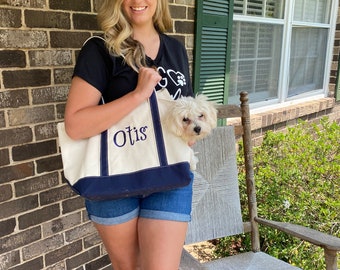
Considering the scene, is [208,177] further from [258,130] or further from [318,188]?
[258,130]

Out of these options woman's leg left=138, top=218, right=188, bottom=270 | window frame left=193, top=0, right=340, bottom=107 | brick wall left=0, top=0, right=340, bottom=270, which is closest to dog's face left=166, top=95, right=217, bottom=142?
woman's leg left=138, top=218, right=188, bottom=270

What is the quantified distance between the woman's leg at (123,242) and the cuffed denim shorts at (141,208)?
0.03 meters

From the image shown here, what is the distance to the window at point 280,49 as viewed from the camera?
376 centimetres

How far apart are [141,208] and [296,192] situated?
5.38ft

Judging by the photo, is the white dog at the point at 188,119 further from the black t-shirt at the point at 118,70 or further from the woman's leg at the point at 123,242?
the woman's leg at the point at 123,242

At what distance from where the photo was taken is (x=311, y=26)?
15.3 ft

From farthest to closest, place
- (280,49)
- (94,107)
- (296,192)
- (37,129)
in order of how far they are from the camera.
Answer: (280,49) < (296,192) < (37,129) < (94,107)

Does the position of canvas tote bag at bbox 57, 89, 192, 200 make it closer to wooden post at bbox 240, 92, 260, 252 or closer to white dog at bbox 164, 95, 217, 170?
white dog at bbox 164, 95, 217, 170

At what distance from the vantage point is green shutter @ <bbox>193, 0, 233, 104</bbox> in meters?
2.78

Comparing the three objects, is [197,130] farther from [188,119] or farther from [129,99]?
[129,99]

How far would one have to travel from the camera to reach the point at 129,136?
132 centimetres

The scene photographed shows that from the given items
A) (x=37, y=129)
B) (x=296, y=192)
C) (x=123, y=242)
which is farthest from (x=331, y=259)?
(x=37, y=129)

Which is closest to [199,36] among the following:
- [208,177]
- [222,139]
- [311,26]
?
[222,139]

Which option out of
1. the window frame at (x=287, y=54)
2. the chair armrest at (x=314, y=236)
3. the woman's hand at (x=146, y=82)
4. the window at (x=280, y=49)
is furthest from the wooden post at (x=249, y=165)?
the window at (x=280, y=49)
